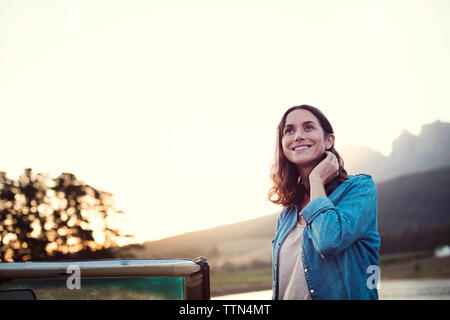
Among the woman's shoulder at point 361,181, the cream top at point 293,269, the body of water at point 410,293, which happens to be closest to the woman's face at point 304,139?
the woman's shoulder at point 361,181

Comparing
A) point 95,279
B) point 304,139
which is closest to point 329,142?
point 304,139

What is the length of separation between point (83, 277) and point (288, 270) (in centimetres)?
105

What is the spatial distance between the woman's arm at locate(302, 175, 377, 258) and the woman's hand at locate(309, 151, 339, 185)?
7 cm

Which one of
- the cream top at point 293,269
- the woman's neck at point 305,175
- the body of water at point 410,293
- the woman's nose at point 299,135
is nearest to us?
the cream top at point 293,269

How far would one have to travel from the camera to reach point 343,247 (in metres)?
1.71

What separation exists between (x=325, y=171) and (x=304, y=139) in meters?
0.20

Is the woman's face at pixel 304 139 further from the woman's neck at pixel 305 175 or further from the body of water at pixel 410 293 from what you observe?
the body of water at pixel 410 293

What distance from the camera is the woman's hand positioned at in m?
1.94

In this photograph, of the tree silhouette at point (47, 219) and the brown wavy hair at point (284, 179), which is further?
the tree silhouette at point (47, 219)

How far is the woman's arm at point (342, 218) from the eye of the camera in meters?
1.68

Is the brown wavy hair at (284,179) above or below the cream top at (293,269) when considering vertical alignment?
above

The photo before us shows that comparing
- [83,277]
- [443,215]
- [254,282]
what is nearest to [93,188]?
[254,282]

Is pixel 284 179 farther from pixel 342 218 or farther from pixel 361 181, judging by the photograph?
pixel 342 218

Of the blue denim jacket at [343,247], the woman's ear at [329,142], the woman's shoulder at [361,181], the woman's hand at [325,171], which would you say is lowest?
the blue denim jacket at [343,247]
